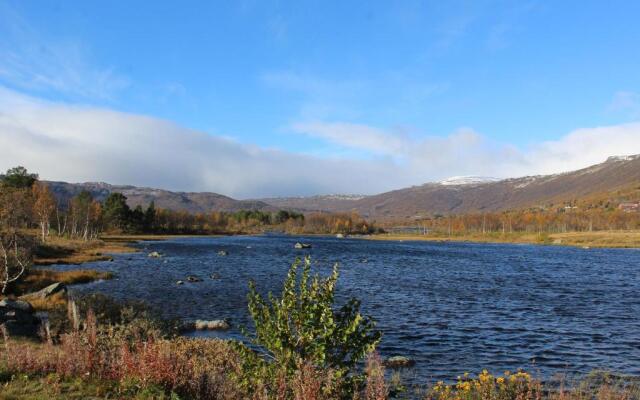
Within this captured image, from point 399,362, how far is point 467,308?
2255cm

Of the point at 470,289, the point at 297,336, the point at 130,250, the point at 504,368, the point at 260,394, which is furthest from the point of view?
the point at 130,250

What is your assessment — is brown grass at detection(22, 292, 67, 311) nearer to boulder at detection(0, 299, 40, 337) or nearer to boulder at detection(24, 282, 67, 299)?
boulder at detection(24, 282, 67, 299)

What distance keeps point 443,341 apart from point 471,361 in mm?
4697

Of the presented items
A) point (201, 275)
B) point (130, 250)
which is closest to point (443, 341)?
point (201, 275)

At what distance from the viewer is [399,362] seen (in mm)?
26359

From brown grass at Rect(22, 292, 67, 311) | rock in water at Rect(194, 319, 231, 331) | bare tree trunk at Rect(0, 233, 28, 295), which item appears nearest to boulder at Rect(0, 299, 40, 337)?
brown grass at Rect(22, 292, 67, 311)

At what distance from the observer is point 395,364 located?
85.7 ft

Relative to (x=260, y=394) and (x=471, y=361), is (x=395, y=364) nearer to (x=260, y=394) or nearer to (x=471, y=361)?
(x=471, y=361)

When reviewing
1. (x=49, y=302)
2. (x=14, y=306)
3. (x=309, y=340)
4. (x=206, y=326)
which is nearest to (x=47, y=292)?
Answer: (x=49, y=302)

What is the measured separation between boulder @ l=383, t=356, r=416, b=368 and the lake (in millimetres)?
751

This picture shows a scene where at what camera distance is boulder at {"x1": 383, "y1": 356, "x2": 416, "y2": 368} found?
25945 millimetres

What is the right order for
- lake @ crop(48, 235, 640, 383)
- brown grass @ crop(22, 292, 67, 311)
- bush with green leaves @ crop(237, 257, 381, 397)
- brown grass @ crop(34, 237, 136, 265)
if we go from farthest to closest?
1. brown grass @ crop(34, 237, 136, 265)
2. brown grass @ crop(22, 292, 67, 311)
3. lake @ crop(48, 235, 640, 383)
4. bush with green leaves @ crop(237, 257, 381, 397)

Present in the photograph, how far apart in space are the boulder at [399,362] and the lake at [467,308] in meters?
0.75

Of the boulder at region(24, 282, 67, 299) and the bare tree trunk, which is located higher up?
the bare tree trunk
